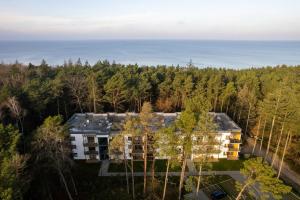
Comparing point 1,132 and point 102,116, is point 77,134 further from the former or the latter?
point 1,132

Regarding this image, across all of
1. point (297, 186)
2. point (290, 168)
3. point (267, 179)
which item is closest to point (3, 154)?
point (267, 179)

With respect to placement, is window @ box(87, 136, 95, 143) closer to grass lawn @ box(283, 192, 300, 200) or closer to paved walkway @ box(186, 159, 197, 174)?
paved walkway @ box(186, 159, 197, 174)

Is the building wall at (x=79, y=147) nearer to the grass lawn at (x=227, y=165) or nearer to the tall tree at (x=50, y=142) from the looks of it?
the tall tree at (x=50, y=142)

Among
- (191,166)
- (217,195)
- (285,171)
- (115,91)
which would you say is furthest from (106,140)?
(285,171)

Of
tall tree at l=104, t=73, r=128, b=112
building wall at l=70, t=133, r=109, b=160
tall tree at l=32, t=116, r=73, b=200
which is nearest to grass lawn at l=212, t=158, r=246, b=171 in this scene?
building wall at l=70, t=133, r=109, b=160

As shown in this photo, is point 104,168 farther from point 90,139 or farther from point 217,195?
point 217,195
